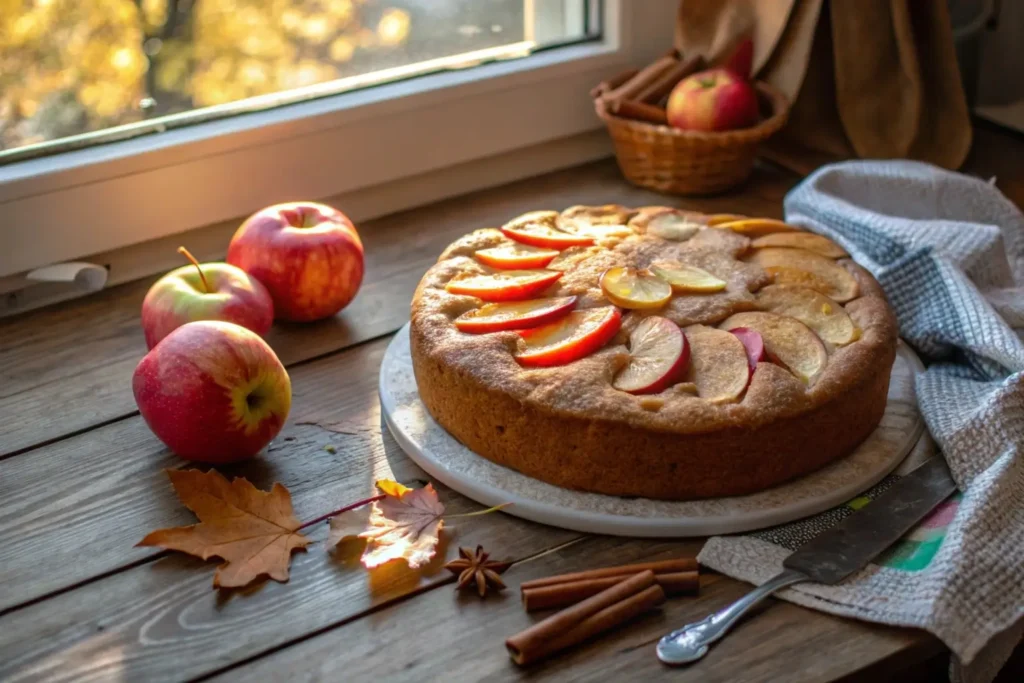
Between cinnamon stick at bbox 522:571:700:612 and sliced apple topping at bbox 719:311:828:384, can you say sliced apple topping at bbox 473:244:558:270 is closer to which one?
sliced apple topping at bbox 719:311:828:384

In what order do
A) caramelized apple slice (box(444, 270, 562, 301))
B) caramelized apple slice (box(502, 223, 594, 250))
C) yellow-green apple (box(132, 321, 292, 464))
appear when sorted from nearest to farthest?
yellow-green apple (box(132, 321, 292, 464)) → caramelized apple slice (box(444, 270, 562, 301)) → caramelized apple slice (box(502, 223, 594, 250))

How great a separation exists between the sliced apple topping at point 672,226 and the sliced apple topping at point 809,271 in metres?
0.09

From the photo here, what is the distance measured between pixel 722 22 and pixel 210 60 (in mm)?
854

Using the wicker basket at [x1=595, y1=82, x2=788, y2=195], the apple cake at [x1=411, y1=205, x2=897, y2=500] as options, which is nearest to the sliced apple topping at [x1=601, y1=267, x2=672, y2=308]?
the apple cake at [x1=411, y1=205, x2=897, y2=500]

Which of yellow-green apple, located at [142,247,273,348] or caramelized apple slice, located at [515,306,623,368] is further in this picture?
yellow-green apple, located at [142,247,273,348]

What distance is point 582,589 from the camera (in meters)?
0.96

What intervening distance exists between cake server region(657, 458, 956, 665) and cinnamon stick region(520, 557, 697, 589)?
0.20 feet

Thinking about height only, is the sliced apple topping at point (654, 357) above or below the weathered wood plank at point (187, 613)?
above

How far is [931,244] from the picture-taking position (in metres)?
1.36

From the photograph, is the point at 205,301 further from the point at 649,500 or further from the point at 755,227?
A: the point at 755,227

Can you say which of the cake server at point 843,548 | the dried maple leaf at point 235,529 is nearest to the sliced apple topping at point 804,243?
the cake server at point 843,548

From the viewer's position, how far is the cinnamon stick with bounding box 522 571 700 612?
37.4 inches

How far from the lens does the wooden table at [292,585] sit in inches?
35.6

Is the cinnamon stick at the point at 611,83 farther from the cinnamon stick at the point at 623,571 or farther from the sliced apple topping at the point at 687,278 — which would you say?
the cinnamon stick at the point at 623,571
